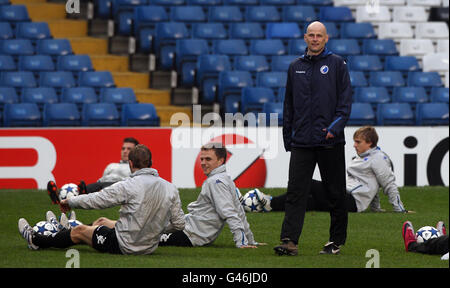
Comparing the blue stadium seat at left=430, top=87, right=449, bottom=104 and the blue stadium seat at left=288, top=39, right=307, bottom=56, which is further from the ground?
the blue stadium seat at left=288, top=39, right=307, bottom=56

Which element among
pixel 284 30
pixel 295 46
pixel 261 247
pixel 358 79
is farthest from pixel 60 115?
pixel 261 247

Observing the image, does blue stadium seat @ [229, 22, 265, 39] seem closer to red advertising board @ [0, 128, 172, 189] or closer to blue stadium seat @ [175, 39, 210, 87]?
blue stadium seat @ [175, 39, 210, 87]

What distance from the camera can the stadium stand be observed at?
16.7m

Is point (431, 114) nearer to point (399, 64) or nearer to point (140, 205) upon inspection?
point (399, 64)

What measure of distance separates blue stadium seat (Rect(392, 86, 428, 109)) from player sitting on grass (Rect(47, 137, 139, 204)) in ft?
24.5

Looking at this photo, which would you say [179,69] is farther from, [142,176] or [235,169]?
[142,176]

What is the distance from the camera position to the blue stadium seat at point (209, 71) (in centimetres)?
1731

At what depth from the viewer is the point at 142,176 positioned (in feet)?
23.8

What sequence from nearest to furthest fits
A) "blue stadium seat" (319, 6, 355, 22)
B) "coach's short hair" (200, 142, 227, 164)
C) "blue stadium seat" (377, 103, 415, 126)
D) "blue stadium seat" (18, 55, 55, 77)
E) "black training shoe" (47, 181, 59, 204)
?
"coach's short hair" (200, 142, 227, 164), "black training shoe" (47, 181, 59, 204), "blue stadium seat" (377, 103, 415, 126), "blue stadium seat" (18, 55, 55, 77), "blue stadium seat" (319, 6, 355, 22)

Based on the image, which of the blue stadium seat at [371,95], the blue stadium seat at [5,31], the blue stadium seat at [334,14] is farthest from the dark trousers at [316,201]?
the blue stadium seat at [334,14]

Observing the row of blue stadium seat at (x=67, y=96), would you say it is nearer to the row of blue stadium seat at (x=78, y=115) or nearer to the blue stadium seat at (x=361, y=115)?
the row of blue stadium seat at (x=78, y=115)

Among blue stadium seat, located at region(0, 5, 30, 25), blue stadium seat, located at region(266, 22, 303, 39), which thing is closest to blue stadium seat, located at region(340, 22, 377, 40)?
blue stadium seat, located at region(266, 22, 303, 39)

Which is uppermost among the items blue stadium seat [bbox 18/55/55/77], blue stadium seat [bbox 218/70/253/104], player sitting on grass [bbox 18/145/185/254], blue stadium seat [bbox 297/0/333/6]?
blue stadium seat [bbox 297/0/333/6]

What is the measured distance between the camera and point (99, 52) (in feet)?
63.2
